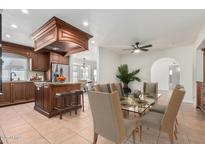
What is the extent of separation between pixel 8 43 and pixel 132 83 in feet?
20.6

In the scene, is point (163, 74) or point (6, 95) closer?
point (6, 95)

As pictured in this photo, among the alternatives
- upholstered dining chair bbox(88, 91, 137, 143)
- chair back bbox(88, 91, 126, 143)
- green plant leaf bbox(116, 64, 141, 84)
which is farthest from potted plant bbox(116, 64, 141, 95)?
chair back bbox(88, 91, 126, 143)

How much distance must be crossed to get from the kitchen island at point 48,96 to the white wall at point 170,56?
429cm

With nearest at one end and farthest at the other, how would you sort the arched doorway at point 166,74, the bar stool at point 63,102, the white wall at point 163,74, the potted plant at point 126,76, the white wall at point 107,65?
1. the bar stool at point 63,102
2. the white wall at point 107,65
3. the potted plant at point 126,76
4. the arched doorway at point 166,74
5. the white wall at point 163,74

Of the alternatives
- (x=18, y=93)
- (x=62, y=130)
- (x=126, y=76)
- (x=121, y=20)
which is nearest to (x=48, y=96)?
(x=62, y=130)

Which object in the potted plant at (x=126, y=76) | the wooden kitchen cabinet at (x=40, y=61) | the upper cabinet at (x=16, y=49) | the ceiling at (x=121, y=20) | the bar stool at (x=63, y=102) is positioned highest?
the ceiling at (x=121, y=20)

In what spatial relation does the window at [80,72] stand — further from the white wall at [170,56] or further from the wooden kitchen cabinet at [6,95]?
the wooden kitchen cabinet at [6,95]

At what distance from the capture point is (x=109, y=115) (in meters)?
1.42

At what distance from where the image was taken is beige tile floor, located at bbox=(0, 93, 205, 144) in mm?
1975

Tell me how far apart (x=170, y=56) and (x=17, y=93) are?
6.99 m

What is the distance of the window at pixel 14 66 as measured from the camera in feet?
15.3

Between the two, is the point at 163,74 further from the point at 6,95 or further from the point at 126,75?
the point at 6,95

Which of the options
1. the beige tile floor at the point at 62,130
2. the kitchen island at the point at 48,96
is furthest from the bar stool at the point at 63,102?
the beige tile floor at the point at 62,130

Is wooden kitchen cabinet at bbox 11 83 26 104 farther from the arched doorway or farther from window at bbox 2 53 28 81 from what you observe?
the arched doorway
